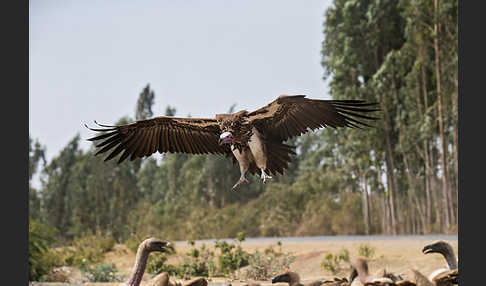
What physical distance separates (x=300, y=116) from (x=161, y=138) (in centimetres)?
112

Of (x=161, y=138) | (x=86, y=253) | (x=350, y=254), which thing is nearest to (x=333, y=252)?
(x=350, y=254)

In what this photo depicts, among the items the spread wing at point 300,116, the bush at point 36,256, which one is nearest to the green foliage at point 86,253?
the bush at point 36,256

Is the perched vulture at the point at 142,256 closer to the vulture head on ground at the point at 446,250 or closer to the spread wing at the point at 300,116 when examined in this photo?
the spread wing at the point at 300,116

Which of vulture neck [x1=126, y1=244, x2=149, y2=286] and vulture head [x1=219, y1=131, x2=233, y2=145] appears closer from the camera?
vulture neck [x1=126, y1=244, x2=149, y2=286]

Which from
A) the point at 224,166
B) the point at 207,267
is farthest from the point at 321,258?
the point at 224,166

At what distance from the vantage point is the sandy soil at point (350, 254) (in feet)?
23.1

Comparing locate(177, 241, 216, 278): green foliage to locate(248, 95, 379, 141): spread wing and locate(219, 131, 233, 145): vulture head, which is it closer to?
locate(248, 95, 379, 141): spread wing

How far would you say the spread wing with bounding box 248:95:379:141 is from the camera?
3752 millimetres

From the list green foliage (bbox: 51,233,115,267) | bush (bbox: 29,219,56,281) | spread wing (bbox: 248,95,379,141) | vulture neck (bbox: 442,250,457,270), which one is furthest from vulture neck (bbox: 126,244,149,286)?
green foliage (bbox: 51,233,115,267)

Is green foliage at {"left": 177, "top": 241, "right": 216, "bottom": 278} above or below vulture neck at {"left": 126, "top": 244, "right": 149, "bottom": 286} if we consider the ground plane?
below

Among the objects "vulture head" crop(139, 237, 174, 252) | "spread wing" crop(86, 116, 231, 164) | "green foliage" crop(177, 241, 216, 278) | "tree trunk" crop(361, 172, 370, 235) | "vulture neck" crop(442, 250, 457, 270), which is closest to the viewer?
"vulture neck" crop(442, 250, 457, 270)

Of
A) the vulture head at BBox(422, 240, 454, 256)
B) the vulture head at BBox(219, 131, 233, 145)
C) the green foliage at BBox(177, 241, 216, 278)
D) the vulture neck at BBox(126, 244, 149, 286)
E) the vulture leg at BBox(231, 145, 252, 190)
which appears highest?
the vulture head at BBox(219, 131, 233, 145)

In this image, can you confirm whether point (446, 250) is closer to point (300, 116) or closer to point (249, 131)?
point (300, 116)

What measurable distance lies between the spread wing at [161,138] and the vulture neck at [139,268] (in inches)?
36.5
